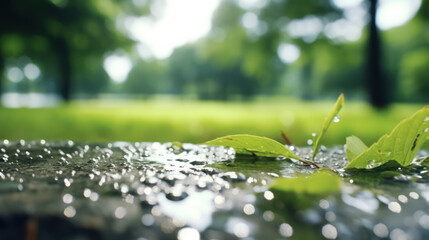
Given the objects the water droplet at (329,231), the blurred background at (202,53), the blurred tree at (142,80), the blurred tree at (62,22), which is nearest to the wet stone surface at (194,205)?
the water droplet at (329,231)

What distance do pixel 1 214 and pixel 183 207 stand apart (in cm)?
21

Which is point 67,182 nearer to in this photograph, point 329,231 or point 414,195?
point 329,231

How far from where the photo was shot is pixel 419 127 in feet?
1.93

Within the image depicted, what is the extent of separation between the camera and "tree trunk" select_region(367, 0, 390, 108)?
748 cm

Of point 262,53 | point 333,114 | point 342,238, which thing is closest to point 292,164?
point 333,114

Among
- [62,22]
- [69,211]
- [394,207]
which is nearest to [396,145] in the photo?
[394,207]

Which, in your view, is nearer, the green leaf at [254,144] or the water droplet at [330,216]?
the water droplet at [330,216]

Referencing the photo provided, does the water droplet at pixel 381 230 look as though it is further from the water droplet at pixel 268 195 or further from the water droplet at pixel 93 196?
the water droplet at pixel 93 196

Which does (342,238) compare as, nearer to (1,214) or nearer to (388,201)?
(388,201)

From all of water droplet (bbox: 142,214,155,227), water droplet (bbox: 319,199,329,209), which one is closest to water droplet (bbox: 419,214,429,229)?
water droplet (bbox: 319,199,329,209)

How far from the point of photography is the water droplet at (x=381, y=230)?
0.35 m

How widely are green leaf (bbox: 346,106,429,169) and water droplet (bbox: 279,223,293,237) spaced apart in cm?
30

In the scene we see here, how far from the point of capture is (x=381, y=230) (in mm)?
357

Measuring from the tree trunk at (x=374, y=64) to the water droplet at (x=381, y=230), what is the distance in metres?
8.26
